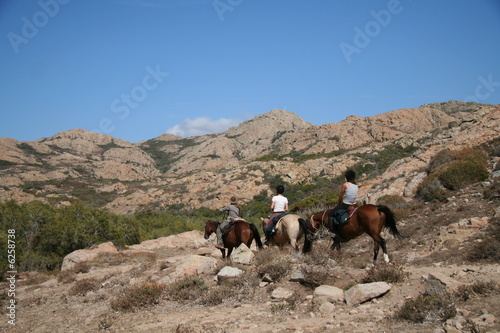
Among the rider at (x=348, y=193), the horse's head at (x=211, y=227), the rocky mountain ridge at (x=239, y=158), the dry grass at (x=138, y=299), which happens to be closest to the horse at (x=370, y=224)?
the rider at (x=348, y=193)

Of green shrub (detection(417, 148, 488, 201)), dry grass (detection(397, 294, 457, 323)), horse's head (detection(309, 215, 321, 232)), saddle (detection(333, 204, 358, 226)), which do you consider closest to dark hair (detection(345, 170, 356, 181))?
saddle (detection(333, 204, 358, 226))

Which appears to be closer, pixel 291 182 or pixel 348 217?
pixel 348 217

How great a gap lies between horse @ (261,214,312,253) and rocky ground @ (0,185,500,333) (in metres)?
0.88

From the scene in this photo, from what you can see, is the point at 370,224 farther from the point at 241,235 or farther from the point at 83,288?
the point at 83,288

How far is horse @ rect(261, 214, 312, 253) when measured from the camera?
9523 millimetres

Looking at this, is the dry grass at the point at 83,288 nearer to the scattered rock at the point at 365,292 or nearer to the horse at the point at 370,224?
the horse at the point at 370,224

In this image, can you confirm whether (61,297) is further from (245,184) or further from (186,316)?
(245,184)

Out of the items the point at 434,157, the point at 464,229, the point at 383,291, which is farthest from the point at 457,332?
the point at 434,157

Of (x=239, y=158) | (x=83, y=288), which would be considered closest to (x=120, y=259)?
(x=83, y=288)

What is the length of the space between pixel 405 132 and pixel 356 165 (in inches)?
925

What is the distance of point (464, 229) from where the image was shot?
10.3m

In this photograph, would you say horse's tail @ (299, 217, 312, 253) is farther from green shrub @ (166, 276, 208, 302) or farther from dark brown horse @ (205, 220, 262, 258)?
green shrub @ (166, 276, 208, 302)

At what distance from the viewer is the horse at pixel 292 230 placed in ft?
31.2

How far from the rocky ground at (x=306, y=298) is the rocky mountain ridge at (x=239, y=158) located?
25.8 feet
